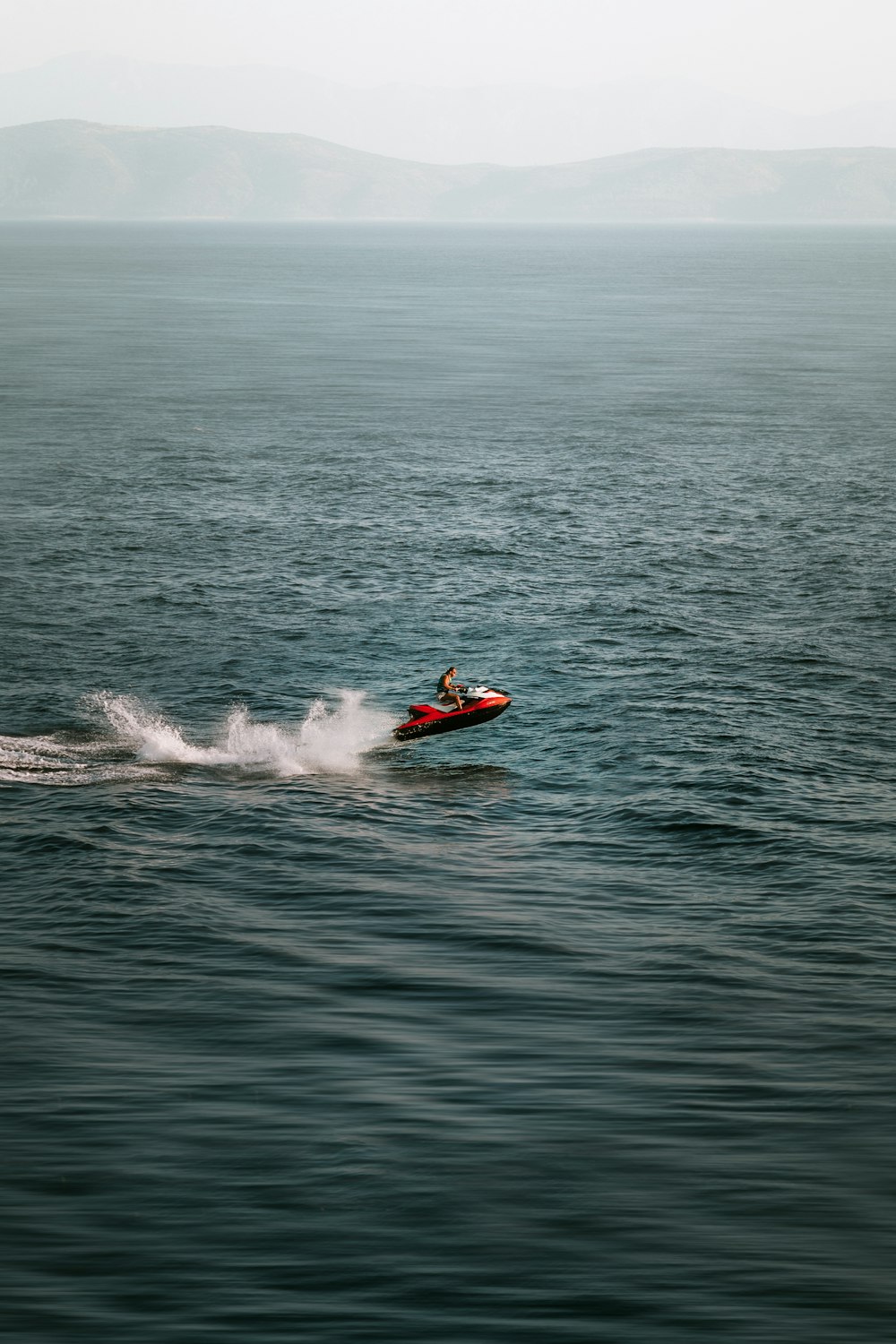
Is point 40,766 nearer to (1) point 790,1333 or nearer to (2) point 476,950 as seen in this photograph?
(2) point 476,950

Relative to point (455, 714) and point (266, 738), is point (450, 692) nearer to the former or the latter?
point (455, 714)

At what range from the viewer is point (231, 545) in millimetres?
75625

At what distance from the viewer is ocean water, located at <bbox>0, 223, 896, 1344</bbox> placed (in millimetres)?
24688

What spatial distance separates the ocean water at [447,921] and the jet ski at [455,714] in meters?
0.91

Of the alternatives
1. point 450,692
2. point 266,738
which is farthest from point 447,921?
point 266,738

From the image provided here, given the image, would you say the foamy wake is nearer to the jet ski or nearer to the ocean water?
the ocean water

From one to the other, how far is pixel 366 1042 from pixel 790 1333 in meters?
10.9

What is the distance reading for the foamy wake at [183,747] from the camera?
46094 millimetres

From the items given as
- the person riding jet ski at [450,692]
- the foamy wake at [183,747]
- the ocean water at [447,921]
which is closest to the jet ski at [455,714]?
the person riding jet ski at [450,692]

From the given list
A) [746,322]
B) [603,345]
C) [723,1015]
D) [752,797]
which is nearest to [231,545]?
[752,797]

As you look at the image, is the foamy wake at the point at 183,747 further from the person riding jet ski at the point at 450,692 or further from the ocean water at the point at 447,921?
the person riding jet ski at the point at 450,692

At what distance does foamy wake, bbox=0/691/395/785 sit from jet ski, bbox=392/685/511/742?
1.46 meters

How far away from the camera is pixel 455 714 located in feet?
157

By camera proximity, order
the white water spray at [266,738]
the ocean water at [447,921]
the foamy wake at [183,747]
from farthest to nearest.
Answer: the white water spray at [266,738] → the foamy wake at [183,747] → the ocean water at [447,921]
